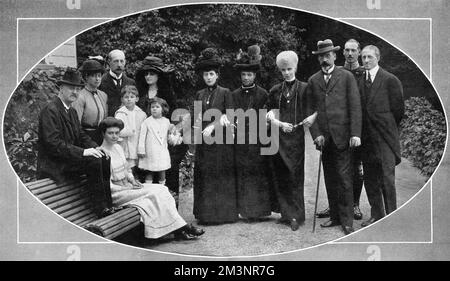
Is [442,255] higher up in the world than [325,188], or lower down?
lower down

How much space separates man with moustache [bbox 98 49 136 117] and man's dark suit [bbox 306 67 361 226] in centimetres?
177

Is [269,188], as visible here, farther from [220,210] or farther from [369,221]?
[369,221]

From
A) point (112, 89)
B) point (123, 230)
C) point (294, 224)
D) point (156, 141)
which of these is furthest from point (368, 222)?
point (112, 89)

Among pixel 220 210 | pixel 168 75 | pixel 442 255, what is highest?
pixel 168 75

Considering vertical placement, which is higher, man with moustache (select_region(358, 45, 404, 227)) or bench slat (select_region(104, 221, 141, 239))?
man with moustache (select_region(358, 45, 404, 227))

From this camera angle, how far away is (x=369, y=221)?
7297mm

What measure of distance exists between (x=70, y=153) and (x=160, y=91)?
104cm

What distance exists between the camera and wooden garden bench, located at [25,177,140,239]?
7.13 meters

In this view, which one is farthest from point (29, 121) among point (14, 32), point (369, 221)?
point (369, 221)

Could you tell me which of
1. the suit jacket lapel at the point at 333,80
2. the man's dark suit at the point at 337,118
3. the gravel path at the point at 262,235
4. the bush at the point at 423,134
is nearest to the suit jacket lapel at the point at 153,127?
the gravel path at the point at 262,235

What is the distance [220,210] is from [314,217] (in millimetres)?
911

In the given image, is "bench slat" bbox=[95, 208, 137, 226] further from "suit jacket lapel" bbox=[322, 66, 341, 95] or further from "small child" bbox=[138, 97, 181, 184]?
"suit jacket lapel" bbox=[322, 66, 341, 95]

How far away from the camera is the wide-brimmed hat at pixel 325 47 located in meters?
7.15

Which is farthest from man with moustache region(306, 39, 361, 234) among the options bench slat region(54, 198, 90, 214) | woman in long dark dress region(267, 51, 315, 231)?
bench slat region(54, 198, 90, 214)
